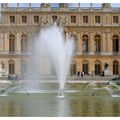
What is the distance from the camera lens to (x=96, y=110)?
53.2ft

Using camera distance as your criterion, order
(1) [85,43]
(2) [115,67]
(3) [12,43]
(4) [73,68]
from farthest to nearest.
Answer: (1) [85,43]
(3) [12,43]
(2) [115,67]
(4) [73,68]

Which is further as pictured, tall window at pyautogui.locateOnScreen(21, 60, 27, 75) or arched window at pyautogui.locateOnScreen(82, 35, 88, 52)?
arched window at pyautogui.locateOnScreen(82, 35, 88, 52)

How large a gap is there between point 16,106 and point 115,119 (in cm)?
625

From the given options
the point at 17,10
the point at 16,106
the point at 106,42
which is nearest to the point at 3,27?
the point at 17,10

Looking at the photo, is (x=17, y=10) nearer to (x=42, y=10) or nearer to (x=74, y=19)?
(x=42, y=10)

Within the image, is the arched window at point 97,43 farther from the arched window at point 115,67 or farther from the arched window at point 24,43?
the arched window at point 24,43

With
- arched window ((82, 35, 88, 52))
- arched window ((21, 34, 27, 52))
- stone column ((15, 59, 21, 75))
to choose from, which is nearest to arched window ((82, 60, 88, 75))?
arched window ((82, 35, 88, 52))

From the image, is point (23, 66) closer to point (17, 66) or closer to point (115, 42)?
point (17, 66)

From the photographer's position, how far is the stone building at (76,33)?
2403 inches

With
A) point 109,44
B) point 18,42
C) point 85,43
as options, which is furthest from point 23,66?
point 109,44

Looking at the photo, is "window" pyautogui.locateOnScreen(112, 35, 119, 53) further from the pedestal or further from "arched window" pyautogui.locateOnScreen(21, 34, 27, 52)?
"arched window" pyautogui.locateOnScreen(21, 34, 27, 52)

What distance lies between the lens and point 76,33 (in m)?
61.5

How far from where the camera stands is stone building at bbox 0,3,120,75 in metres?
61.0

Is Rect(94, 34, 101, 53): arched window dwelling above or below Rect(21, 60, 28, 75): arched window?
above
